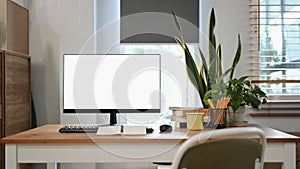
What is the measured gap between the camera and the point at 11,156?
→ 1939mm

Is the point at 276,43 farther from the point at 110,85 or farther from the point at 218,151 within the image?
the point at 218,151

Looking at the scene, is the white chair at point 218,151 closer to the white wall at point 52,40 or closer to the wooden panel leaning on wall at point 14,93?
the wooden panel leaning on wall at point 14,93

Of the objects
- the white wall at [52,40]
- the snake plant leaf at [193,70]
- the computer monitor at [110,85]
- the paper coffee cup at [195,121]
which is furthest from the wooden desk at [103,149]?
the white wall at [52,40]

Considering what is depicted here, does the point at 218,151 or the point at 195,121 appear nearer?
the point at 218,151

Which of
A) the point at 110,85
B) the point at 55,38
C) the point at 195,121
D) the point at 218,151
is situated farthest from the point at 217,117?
the point at 55,38

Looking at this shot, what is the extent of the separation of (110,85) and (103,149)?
0.58 metres

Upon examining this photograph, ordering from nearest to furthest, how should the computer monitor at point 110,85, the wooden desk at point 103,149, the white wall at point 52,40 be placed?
the wooden desk at point 103,149 → the computer monitor at point 110,85 → the white wall at point 52,40

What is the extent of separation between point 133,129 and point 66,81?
0.59 m

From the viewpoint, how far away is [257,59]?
3.30m

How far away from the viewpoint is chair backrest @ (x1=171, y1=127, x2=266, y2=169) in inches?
45.7

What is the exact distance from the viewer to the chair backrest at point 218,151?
1160mm

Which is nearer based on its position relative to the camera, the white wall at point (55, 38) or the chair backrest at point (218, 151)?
the chair backrest at point (218, 151)

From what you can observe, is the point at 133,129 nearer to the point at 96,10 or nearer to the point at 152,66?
the point at 152,66

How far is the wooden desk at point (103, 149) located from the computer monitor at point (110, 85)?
48 cm
